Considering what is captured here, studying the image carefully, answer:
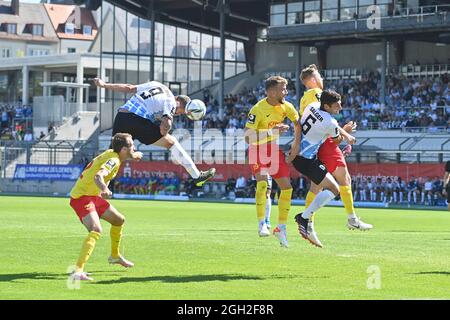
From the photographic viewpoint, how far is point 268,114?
53.4 feet

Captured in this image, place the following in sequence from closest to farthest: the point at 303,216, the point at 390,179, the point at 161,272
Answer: the point at 161,272
the point at 303,216
the point at 390,179

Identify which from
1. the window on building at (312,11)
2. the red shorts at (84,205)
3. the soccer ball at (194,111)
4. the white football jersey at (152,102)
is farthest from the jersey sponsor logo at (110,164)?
the window on building at (312,11)

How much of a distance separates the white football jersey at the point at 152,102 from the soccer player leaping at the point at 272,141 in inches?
63.4

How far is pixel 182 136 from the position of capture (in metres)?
56.7

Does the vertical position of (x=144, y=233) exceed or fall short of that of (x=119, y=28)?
it falls short

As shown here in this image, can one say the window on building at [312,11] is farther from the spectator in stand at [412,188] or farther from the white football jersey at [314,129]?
the white football jersey at [314,129]

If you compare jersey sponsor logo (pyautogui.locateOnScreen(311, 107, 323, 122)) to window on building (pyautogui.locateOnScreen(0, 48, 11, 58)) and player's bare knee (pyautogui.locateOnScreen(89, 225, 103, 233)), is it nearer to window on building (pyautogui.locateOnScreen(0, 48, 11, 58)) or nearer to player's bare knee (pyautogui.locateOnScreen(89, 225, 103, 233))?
player's bare knee (pyautogui.locateOnScreen(89, 225, 103, 233))

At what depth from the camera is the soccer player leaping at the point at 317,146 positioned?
15.1m

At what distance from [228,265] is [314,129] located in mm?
2709

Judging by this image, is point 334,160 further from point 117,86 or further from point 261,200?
point 117,86

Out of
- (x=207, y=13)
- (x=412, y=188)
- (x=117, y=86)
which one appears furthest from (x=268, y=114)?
(x=207, y=13)

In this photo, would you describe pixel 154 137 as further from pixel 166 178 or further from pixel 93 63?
pixel 93 63

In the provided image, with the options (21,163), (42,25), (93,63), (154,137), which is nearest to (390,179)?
(21,163)
